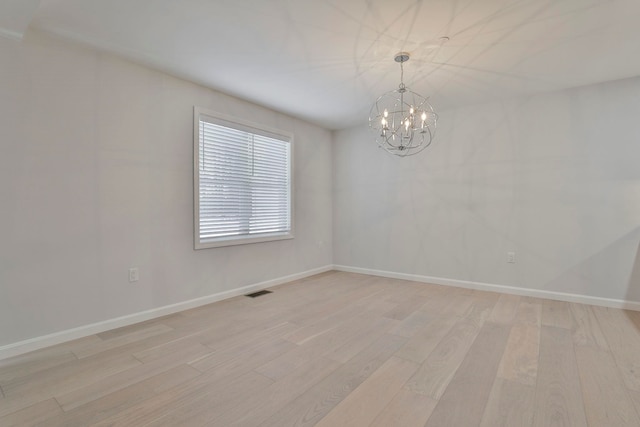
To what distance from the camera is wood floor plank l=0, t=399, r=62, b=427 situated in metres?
1.51

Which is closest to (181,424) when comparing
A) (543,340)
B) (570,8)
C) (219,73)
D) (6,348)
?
(6,348)

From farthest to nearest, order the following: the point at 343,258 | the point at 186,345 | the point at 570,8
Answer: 1. the point at 343,258
2. the point at 186,345
3. the point at 570,8

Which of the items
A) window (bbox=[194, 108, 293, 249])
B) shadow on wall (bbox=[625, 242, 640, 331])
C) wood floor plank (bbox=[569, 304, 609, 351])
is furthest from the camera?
window (bbox=[194, 108, 293, 249])

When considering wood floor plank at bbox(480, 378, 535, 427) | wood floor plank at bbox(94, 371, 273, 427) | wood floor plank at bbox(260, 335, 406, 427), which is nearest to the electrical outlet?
wood floor plank at bbox(94, 371, 273, 427)

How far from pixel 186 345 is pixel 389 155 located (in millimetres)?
3659

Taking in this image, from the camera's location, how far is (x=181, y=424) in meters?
1.49

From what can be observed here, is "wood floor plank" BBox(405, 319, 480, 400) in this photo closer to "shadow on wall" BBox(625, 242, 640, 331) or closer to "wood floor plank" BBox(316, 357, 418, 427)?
"wood floor plank" BBox(316, 357, 418, 427)

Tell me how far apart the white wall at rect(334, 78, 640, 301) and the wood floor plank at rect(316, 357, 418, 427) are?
2.46 meters

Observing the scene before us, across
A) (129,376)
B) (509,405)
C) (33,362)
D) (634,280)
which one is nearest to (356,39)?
(509,405)

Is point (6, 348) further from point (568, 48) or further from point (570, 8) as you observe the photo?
point (568, 48)

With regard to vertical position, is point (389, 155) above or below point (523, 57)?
below

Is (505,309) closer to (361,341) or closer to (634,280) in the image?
(634,280)

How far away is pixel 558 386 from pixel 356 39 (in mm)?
2714

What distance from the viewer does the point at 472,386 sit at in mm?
1802
